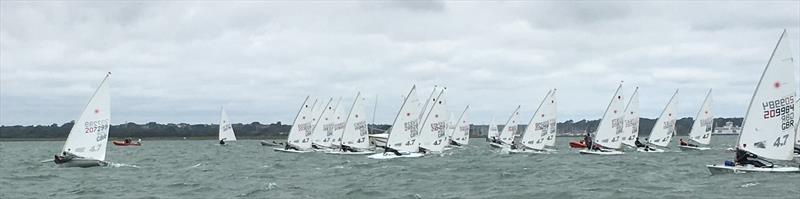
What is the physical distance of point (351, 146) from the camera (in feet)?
226

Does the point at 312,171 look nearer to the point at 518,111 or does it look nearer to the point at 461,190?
the point at 461,190

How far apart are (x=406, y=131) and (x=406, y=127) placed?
33cm

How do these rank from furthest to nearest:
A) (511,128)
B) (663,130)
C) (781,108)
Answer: (511,128), (663,130), (781,108)

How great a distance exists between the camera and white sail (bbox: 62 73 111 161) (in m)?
47.0

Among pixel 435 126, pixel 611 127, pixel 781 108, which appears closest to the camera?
pixel 781 108

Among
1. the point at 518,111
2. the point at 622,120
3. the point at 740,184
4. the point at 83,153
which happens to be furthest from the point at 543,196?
the point at 518,111

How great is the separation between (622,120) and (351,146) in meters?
20.3

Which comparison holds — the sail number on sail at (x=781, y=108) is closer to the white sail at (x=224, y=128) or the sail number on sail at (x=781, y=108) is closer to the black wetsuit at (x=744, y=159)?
the black wetsuit at (x=744, y=159)

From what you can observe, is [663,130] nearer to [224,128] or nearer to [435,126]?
[435,126]

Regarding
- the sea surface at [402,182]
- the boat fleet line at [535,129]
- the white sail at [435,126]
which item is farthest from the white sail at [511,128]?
the sea surface at [402,182]

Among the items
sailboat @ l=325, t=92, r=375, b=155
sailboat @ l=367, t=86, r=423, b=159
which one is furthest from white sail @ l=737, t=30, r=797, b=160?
sailboat @ l=325, t=92, r=375, b=155

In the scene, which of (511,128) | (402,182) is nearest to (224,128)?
(511,128)

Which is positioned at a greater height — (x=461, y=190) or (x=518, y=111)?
(x=518, y=111)

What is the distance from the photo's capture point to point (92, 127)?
47.4 m
